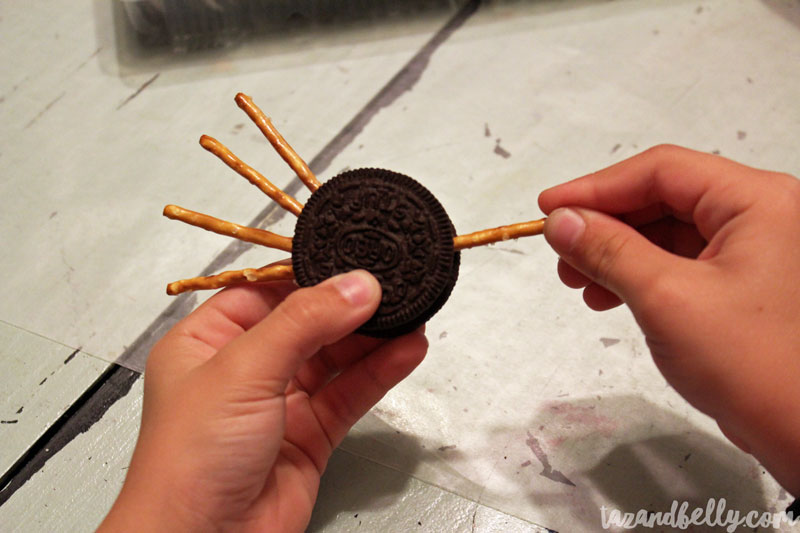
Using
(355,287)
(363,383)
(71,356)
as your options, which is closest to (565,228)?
(355,287)

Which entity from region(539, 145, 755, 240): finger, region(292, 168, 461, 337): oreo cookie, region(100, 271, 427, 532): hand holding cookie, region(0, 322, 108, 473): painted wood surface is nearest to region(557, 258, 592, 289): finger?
region(539, 145, 755, 240): finger

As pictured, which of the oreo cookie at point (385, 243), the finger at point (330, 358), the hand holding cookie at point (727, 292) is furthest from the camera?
the finger at point (330, 358)

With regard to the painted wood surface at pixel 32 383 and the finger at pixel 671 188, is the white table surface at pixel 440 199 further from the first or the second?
the finger at pixel 671 188

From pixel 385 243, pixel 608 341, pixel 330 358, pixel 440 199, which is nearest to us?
pixel 385 243

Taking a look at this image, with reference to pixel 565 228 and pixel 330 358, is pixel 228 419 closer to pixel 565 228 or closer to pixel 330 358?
pixel 330 358

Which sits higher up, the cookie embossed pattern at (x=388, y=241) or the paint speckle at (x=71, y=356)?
the cookie embossed pattern at (x=388, y=241)

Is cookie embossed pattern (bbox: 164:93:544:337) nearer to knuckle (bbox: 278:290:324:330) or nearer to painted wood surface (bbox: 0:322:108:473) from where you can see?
knuckle (bbox: 278:290:324:330)

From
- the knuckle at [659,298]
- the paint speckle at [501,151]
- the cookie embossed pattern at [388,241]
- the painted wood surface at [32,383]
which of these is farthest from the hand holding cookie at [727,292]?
the painted wood surface at [32,383]
